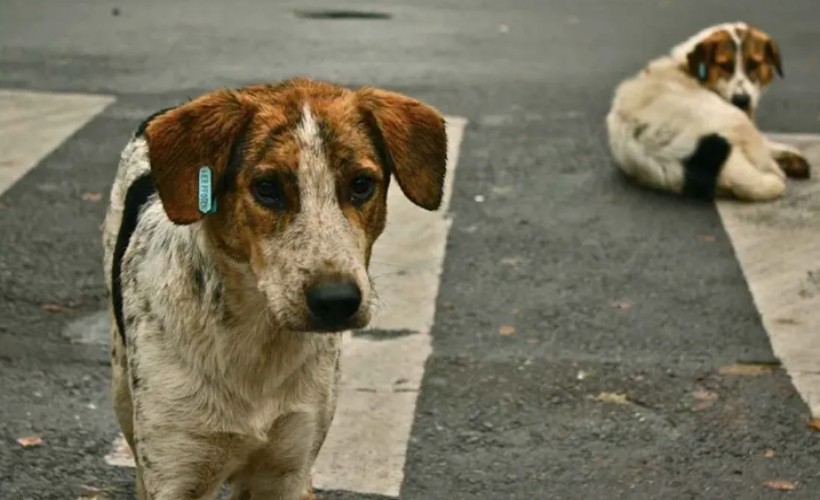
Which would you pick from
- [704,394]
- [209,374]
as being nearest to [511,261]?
[704,394]

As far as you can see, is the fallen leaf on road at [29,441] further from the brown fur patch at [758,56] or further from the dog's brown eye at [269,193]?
the brown fur patch at [758,56]

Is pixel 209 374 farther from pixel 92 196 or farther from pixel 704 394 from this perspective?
pixel 92 196

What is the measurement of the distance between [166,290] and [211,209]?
0.41m

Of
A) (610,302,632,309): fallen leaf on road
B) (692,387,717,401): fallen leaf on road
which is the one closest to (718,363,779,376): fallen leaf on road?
(692,387,717,401): fallen leaf on road

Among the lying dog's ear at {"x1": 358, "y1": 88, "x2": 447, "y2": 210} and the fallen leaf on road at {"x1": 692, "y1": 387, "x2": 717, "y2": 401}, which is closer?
the lying dog's ear at {"x1": 358, "y1": 88, "x2": 447, "y2": 210}

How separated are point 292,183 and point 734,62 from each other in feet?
22.6

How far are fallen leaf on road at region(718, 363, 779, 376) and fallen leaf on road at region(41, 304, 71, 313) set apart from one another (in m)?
3.07

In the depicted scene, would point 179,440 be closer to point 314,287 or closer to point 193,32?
point 314,287

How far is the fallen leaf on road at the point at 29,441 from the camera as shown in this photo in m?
6.05

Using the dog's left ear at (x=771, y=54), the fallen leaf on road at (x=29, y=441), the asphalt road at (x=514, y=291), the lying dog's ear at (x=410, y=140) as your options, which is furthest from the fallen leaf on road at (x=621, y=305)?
the dog's left ear at (x=771, y=54)

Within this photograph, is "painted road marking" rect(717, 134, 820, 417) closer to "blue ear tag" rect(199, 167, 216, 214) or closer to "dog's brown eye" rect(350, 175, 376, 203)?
"dog's brown eye" rect(350, 175, 376, 203)

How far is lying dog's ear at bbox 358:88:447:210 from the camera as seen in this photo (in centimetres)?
444

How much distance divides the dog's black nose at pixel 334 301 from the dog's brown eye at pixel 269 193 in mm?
271

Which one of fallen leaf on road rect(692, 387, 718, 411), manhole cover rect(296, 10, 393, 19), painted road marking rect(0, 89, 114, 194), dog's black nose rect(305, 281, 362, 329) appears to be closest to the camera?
dog's black nose rect(305, 281, 362, 329)
